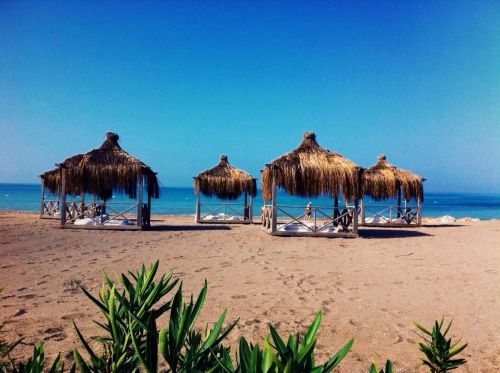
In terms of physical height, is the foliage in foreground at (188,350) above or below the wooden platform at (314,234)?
above

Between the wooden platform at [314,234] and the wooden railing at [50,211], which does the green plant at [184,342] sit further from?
the wooden railing at [50,211]

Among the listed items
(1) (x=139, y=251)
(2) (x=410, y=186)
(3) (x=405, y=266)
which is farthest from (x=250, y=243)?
(2) (x=410, y=186)

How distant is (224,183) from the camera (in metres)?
16.1

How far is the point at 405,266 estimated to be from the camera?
6176 mm

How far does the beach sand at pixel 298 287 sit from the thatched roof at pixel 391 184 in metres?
6.85

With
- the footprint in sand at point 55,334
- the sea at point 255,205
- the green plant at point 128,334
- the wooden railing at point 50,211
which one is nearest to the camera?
the green plant at point 128,334

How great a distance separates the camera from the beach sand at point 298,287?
10.00 feet

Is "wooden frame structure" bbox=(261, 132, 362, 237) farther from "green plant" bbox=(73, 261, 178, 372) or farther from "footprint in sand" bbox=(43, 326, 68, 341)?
"green plant" bbox=(73, 261, 178, 372)

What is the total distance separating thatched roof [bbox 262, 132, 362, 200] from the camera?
10188 millimetres

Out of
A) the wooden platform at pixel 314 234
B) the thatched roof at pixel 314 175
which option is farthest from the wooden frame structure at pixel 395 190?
the thatched roof at pixel 314 175

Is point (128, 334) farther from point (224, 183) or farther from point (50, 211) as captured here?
point (50, 211)

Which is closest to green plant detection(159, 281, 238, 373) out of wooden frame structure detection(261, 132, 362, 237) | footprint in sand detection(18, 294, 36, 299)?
footprint in sand detection(18, 294, 36, 299)

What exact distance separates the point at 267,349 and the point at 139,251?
7.16m

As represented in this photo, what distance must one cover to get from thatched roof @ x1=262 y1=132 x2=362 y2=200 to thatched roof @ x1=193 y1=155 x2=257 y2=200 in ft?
→ 18.9
